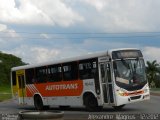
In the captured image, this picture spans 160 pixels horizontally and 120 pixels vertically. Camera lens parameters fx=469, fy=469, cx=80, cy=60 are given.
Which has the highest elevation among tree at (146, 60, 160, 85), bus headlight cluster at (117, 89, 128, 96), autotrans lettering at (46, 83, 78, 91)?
tree at (146, 60, 160, 85)

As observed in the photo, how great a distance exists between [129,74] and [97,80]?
1566mm

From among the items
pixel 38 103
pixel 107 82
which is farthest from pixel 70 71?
pixel 38 103

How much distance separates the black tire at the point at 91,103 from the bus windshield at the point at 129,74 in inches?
71.9

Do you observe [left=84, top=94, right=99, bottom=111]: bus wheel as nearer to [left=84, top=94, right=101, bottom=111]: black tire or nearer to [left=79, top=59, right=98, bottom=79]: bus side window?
[left=84, top=94, right=101, bottom=111]: black tire

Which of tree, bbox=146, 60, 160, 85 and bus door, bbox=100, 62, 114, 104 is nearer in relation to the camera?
bus door, bbox=100, 62, 114, 104

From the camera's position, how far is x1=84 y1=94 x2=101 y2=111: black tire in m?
22.5

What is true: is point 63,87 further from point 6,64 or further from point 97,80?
point 6,64

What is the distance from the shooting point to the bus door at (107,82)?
70.4 ft

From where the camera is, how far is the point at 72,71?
78.1ft

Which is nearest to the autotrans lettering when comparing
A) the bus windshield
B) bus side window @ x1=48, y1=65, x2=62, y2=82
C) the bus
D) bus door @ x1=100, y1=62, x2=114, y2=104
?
the bus

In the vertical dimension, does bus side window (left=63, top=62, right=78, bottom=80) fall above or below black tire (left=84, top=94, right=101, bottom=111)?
above

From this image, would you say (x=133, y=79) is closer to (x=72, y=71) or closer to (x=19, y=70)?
(x=72, y=71)

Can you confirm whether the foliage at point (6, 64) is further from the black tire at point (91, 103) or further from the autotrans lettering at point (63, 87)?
the black tire at point (91, 103)

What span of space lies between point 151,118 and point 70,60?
774 centimetres
